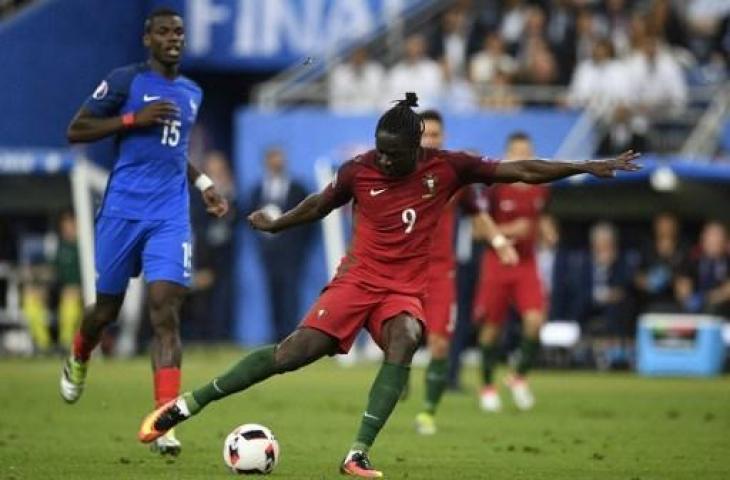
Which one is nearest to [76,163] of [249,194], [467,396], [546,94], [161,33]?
[249,194]

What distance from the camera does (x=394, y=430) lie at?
1595cm

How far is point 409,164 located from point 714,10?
17.9 m

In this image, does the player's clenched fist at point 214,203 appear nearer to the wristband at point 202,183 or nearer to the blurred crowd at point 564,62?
the wristband at point 202,183

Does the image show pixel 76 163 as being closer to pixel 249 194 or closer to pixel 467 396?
pixel 249 194

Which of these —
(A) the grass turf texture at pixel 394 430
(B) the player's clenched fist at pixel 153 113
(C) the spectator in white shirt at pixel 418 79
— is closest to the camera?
(A) the grass turf texture at pixel 394 430

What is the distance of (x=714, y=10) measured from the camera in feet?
94.1


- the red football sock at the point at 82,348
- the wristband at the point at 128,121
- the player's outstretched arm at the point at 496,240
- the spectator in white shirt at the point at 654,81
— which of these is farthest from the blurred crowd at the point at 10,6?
the wristband at the point at 128,121

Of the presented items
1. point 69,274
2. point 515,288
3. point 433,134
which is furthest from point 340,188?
point 69,274

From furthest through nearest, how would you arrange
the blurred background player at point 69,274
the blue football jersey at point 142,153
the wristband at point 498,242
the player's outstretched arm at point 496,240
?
the blurred background player at point 69,274 < the wristband at point 498,242 < the player's outstretched arm at point 496,240 < the blue football jersey at point 142,153

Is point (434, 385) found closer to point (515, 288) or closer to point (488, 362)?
point (488, 362)

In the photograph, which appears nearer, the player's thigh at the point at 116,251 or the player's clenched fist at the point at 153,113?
the player's clenched fist at the point at 153,113

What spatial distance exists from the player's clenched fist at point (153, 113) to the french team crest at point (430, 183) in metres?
2.24

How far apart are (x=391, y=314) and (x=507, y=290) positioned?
784 centimetres

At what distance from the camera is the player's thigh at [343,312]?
11.8 m
